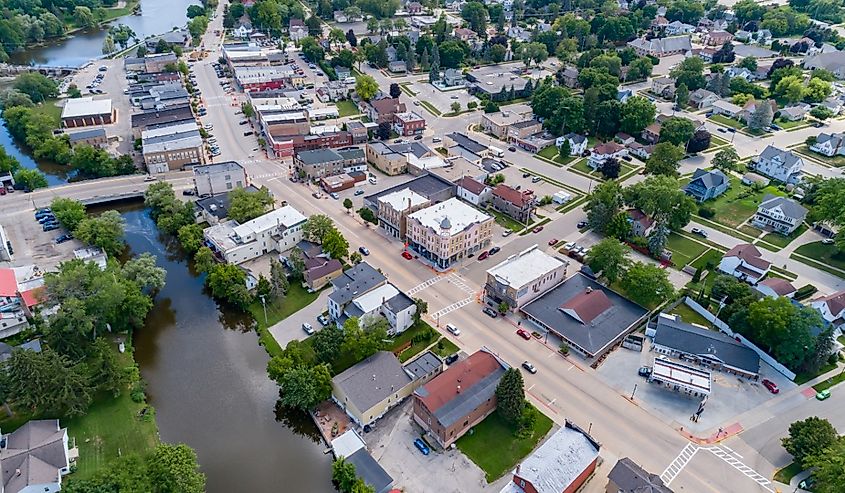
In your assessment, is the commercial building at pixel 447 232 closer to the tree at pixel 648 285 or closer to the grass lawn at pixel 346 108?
the tree at pixel 648 285

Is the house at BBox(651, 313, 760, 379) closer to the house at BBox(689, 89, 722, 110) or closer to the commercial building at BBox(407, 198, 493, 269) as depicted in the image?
the commercial building at BBox(407, 198, 493, 269)

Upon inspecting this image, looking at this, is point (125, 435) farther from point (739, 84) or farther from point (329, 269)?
point (739, 84)

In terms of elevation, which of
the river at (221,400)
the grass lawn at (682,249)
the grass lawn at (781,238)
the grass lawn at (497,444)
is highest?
the grass lawn at (781,238)

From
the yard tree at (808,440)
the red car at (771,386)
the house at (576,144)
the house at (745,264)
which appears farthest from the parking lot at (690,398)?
the house at (576,144)

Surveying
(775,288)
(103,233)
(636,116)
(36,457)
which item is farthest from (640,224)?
(36,457)

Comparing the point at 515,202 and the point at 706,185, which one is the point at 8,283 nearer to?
the point at 515,202
